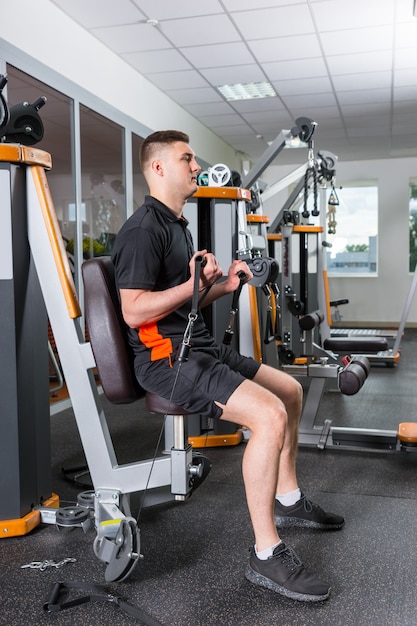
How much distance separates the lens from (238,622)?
1.58m

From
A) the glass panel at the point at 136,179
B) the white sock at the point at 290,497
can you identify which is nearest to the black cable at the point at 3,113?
the white sock at the point at 290,497

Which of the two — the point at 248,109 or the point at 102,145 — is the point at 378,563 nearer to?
the point at 102,145

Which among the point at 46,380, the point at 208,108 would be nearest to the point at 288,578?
the point at 46,380

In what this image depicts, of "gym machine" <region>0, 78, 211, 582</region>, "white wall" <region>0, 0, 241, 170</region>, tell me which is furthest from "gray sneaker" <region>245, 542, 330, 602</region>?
"white wall" <region>0, 0, 241, 170</region>

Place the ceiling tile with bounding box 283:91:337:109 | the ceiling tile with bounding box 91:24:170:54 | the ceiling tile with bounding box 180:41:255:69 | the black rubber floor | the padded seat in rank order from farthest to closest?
the ceiling tile with bounding box 283:91:337:109, the ceiling tile with bounding box 180:41:255:69, the ceiling tile with bounding box 91:24:170:54, the padded seat, the black rubber floor

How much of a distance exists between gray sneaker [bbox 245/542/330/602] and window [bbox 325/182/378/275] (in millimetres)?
8711

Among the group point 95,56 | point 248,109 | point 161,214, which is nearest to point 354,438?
point 161,214

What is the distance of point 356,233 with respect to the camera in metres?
10.2

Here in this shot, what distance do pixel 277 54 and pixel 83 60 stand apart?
5.60 ft

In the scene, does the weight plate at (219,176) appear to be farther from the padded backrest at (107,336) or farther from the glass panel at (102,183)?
the glass panel at (102,183)

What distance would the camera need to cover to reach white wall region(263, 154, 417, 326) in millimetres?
9750

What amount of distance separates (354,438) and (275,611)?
1.47 m

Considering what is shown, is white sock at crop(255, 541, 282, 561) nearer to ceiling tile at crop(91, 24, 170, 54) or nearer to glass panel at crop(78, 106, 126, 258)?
glass panel at crop(78, 106, 126, 258)

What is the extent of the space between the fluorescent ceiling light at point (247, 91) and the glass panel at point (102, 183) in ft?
4.44
